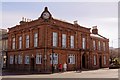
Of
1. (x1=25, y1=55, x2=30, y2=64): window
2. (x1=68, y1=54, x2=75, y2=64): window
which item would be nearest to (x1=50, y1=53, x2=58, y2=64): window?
(x1=68, y1=54, x2=75, y2=64): window

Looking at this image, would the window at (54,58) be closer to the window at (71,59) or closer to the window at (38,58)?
the window at (38,58)

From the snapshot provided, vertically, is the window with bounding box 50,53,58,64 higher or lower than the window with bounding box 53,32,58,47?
lower

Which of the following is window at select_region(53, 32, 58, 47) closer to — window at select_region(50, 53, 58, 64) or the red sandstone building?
the red sandstone building

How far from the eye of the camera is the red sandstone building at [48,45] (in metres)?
36.4

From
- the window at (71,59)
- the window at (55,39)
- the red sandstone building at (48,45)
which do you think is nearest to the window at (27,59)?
the red sandstone building at (48,45)

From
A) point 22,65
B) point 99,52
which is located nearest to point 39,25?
point 22,65

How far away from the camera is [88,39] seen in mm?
47094

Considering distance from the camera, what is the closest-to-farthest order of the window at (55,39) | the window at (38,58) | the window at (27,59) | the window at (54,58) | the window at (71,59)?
the window at (54,58) < the window at (38,58) < the window at (55,39) < the window at (27,59) < the window at (71,59)

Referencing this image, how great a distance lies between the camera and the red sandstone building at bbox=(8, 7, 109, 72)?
36.4 m

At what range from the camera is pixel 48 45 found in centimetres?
3609

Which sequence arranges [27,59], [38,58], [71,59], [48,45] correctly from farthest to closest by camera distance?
1. [71,59]
2. [27,59]
3. [38,58]
4. [48,45]

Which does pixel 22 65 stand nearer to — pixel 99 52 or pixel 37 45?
pixel 37 45

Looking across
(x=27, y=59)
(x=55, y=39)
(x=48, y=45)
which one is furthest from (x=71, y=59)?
(x=27, y=59)

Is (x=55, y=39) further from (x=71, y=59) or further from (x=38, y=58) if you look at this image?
(x=71, y=59)
